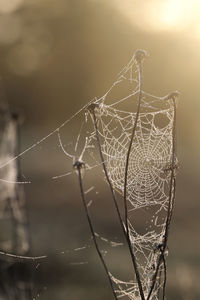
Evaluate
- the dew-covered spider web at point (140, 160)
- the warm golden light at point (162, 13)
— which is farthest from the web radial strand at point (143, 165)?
the warm golden light at point (162, 13)

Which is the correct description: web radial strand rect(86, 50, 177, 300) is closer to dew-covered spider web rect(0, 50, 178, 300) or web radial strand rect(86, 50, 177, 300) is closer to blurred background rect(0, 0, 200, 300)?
dew-covered spider web rect(0, 50, 178, 300)

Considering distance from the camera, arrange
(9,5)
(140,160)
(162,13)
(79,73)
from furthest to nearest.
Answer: (9,5) < (79,73) < (162,13) < (140,160)

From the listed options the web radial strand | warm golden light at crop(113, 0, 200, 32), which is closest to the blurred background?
warm golden light at crop(113, 0, 200, 32)

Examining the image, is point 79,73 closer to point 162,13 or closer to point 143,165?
point 162,13

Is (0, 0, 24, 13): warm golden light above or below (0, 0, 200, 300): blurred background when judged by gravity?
above

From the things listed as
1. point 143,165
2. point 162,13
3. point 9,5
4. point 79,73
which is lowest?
point 143,165

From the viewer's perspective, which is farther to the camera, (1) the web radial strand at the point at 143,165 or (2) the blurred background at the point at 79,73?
(2) the blurred background at the point at 79,73

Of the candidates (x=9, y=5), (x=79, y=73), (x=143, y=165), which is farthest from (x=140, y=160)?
(x=9, y=5)

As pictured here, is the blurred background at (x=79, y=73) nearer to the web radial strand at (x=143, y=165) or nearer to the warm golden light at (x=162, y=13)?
the warm golden light at (x=162, y=13)
